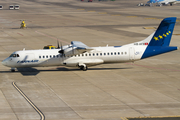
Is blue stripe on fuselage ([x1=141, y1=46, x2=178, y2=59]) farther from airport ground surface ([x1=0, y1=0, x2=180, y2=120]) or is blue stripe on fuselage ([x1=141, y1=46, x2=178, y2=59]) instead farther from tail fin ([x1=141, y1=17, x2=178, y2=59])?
airport ground surface ([x1=0, y1=0, x2=180, y2=120])

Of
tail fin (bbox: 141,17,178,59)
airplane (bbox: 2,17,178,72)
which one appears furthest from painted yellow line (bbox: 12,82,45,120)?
tail fin (bbox: 141,17,178,59)

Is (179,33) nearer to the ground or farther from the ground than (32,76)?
farther from the ground

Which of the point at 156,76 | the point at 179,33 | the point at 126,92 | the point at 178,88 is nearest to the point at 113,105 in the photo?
the point at 126,92

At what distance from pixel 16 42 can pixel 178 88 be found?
4152cm

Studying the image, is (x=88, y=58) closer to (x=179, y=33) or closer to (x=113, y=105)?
(x=113, y=105)

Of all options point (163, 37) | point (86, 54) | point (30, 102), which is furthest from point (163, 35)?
point (30, 102)

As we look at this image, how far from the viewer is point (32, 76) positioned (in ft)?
121

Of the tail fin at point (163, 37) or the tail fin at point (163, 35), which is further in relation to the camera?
the tail fin at point (163, 35)

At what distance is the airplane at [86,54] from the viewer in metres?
38.4

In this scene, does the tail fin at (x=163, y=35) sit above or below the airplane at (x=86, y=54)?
above

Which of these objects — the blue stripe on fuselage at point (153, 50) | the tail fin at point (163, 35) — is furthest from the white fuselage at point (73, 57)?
the tail fin at point (163, 35)

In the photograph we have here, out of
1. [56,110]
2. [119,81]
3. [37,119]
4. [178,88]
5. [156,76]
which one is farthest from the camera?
[156,76]

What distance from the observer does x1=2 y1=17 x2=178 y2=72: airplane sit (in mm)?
38375

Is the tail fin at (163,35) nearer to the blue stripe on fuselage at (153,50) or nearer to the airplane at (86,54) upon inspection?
the airplane at (86,54)
